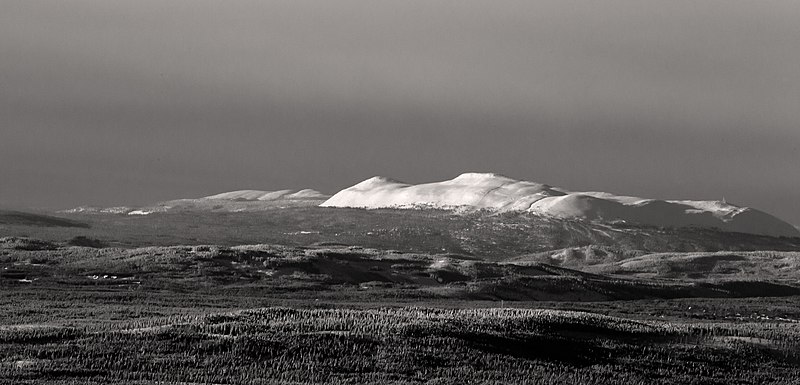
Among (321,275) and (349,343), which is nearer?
(349,343)

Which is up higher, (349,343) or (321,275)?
(321,275)

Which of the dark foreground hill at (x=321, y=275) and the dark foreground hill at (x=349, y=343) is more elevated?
the dark foreground hill at (x=321, y=275)

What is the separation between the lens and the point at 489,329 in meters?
43.9

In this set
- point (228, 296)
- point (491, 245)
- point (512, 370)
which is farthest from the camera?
point (491, 245)

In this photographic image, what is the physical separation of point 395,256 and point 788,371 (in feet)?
221

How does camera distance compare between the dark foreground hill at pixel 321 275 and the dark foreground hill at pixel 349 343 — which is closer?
the dark foreground hill at pixel 349 343

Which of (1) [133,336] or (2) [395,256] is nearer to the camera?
(1) [133,336]

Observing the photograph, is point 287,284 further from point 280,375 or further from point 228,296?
point 280,375

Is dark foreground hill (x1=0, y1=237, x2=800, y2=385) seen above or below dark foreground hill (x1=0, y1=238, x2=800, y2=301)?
below

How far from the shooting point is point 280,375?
35031mm

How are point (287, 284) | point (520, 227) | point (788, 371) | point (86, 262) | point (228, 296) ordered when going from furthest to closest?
point (520, 227) < point (86, 262) < point (287, 284) < point (228, 296) < point (788, 371)

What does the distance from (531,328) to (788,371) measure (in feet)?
31.5

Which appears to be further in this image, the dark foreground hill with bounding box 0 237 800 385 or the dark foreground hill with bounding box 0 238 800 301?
the dark foreground hill with bounding box 0 238 800 301

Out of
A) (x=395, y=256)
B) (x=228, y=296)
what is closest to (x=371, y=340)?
(x=228, y=296)
